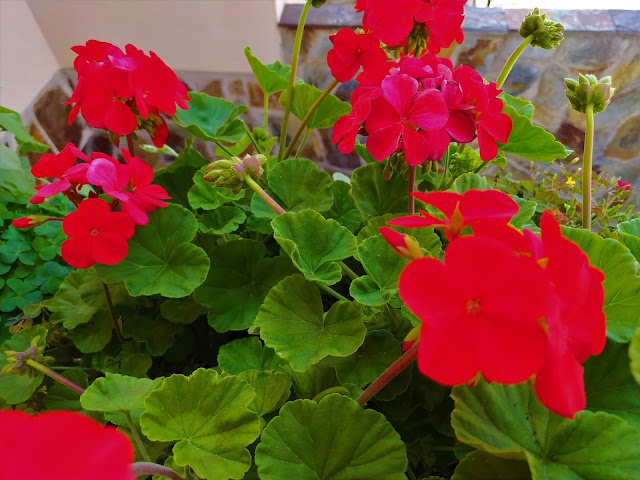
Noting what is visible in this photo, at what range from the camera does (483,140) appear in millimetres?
608

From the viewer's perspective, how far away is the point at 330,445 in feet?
1.56

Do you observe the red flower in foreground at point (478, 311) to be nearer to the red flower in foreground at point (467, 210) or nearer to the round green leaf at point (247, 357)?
the red flower in foreground at point (467, 210)

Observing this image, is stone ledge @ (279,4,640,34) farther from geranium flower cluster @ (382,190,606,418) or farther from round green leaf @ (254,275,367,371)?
geranium flower cluster @ (382,190,606,418)

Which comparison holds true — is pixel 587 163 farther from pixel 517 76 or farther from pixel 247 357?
pixel 517 76

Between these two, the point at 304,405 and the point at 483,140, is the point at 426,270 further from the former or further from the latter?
the point at 483,140

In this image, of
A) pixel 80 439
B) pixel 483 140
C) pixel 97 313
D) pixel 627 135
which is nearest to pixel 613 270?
pixel 483 140

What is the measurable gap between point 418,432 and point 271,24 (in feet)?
4.78

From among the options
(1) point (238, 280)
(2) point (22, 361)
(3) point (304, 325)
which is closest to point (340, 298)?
(3) point (304, 325)

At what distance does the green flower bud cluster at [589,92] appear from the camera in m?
0.65

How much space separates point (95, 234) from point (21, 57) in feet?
4.60

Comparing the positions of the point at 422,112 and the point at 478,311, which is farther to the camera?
the point at 422,112

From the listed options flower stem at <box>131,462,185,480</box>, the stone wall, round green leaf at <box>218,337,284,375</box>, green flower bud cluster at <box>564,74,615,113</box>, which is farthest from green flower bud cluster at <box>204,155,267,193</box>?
the stone wall

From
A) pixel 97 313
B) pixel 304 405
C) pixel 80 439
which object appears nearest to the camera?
pixel 80 439

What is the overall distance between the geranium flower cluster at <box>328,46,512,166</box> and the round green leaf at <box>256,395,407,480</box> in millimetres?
281
